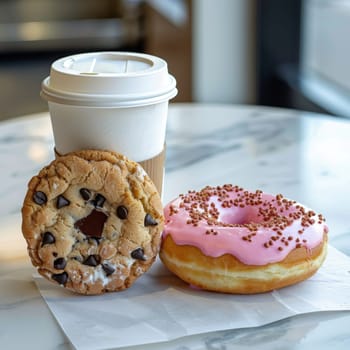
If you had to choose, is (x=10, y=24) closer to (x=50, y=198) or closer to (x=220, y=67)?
(x=220, y=67)

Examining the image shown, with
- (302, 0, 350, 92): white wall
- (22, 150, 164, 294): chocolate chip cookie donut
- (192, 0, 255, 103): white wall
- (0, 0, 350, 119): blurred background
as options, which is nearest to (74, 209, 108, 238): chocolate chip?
(22, 150, 164, 294): chocolate chip cookie donut

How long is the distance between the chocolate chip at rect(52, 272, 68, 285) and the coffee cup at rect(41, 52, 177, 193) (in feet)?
0.55

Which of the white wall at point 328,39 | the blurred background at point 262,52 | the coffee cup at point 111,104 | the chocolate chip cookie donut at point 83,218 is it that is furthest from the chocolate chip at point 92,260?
the white wall at point 328,39

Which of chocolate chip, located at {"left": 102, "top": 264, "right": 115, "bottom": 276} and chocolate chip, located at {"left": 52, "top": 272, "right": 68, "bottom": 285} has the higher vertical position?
chocolate chip, located at {"left": 102, "top": 264, "right": 115, "bottom": 276}

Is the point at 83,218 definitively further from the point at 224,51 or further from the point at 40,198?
the point at 224,51

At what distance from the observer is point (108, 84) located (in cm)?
89

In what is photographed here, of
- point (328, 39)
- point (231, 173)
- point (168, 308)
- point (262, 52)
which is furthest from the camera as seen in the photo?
point (262, 52)

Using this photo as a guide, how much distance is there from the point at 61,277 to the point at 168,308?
13 cm

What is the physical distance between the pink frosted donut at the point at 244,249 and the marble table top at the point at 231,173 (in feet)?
0.21

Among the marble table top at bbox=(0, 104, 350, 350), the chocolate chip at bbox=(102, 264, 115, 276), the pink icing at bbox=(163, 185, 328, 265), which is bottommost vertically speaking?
the marble table top at bbox=(0, 104, 350, 350)

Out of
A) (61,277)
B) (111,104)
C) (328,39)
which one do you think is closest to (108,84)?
(111,104)

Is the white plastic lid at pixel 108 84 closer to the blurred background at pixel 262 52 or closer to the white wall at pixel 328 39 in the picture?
the blurred background at pixel 262 52

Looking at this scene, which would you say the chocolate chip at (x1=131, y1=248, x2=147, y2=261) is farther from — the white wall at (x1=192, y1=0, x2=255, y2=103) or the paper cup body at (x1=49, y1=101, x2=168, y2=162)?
the white wall at (x1=192, y1=0, x2=255, y2=103)

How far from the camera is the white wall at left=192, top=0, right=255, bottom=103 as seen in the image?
→ 2.77 m
